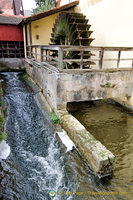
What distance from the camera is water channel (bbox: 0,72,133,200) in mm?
2748

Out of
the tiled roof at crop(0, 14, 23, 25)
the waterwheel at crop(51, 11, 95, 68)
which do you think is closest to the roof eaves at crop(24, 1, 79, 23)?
the waterwheel at crop(51, 11, 95, 68)

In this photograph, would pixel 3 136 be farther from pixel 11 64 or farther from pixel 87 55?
pixel 11 64

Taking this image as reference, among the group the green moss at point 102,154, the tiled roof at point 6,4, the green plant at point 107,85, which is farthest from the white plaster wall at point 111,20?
the tiled roof at point 6,4

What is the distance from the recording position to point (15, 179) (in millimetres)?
2967

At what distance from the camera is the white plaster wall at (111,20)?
552 centimetres

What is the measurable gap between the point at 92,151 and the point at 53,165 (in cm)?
111

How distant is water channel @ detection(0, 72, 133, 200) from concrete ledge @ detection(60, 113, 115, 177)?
0.61 ft

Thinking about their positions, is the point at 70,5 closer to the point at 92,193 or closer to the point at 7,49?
the point at 7,49

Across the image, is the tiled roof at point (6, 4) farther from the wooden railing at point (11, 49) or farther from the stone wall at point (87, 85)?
the stone wall at point (87, 85)

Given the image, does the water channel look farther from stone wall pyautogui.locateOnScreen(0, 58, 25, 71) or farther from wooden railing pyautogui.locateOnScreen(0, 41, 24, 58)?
wooden railing pyautogui.locateOnScreen(0, 41, 24, 58)

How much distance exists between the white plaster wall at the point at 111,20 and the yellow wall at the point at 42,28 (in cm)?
290

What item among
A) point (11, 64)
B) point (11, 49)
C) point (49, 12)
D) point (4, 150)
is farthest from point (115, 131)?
point (11, 49)

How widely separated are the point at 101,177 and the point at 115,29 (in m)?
5.86

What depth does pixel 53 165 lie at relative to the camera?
138 inches
